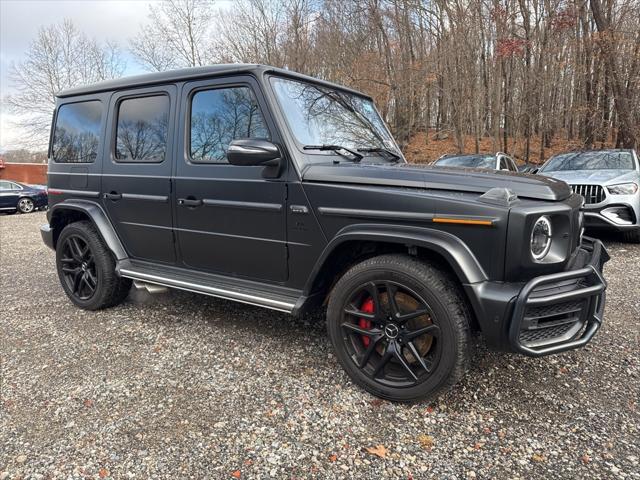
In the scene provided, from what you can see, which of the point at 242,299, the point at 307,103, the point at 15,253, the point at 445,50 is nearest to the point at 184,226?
the point at 242,299

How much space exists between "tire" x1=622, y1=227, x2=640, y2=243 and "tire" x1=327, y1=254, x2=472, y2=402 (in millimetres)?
5845

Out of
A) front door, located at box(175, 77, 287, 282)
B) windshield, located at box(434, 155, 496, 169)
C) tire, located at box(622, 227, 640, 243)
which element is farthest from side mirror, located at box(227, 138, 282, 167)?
windshield, located at box(434, 155, 496, 169)

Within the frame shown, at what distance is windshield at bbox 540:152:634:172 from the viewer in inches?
278

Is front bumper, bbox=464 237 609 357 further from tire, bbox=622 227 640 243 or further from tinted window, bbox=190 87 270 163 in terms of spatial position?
tire, bbox=622 227 640 243

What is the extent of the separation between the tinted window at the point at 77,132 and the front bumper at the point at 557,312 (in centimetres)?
370

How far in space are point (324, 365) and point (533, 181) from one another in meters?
1.78

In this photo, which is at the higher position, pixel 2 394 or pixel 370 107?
pixel 370 107

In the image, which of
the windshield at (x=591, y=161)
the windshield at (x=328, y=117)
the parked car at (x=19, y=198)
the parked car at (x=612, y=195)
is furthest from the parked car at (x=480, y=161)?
the parked car at (x=19, y=198)

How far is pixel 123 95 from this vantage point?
3.62 metres

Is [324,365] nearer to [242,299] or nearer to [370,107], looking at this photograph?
[242,299]

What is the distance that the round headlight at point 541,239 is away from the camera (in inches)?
84.8

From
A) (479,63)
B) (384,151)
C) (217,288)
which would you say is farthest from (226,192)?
(479,63)

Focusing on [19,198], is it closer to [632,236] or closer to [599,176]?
[599,176]

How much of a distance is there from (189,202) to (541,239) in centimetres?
239
